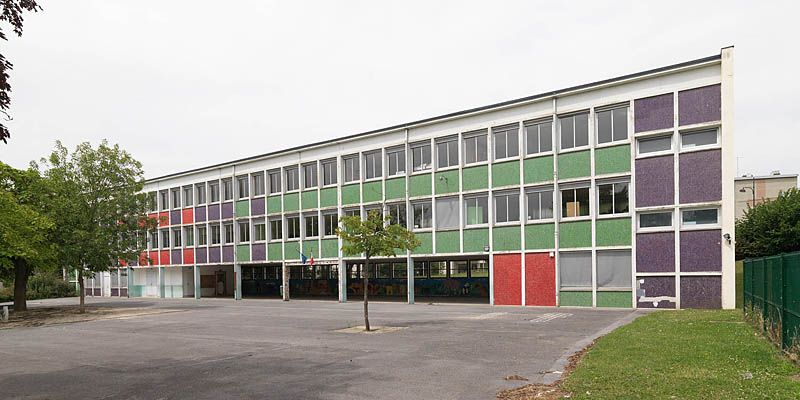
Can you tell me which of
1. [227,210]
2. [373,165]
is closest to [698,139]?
[373,165]

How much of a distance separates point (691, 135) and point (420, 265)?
23327 millimetres

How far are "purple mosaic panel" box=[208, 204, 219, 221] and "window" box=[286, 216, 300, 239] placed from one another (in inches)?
339

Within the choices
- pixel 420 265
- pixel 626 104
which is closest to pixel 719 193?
pixel 626 104

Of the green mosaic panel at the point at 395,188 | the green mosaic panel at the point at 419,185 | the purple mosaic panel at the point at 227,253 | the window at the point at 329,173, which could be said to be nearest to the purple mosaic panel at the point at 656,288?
the green mosaic panel at the point at 419,185

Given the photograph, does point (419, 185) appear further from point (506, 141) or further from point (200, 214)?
point (200, 214)

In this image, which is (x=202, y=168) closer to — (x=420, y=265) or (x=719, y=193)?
(x=420, y=265)

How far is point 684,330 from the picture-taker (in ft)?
52.5

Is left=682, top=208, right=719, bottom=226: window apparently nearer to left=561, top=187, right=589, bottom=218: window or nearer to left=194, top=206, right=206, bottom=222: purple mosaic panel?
left=561, top=187, right=589, bottom=218: window

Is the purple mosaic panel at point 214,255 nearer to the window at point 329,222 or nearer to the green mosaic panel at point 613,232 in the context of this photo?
the window at point 329,222

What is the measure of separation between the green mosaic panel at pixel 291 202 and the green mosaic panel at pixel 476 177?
48.3ft

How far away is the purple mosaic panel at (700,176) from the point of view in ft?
85.1

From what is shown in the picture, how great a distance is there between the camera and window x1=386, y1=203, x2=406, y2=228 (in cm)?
3719

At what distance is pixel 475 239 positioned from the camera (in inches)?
1323

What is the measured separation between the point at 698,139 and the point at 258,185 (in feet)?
106
